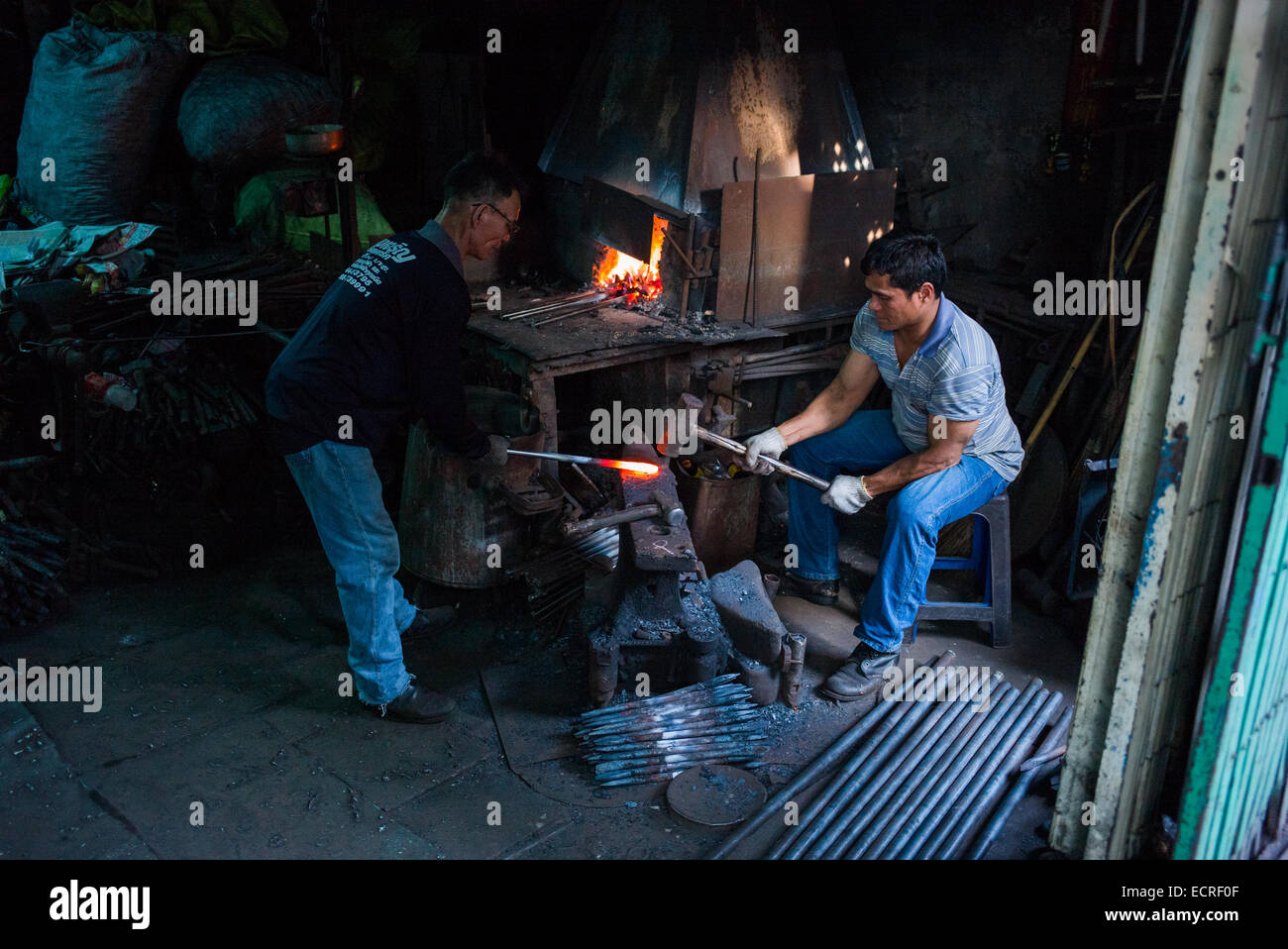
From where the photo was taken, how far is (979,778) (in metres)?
3.88

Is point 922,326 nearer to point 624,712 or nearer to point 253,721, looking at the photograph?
point 624,712

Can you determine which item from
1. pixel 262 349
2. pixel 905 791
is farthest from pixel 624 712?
pixel 262 349

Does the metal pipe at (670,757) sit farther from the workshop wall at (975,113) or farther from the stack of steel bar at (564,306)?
the workshop wall at (975,113)

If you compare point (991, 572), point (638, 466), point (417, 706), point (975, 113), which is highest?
point (975, 113)

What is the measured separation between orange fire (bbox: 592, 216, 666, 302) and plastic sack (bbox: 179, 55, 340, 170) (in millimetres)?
2095

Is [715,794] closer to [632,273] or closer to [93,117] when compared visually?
[632,273]

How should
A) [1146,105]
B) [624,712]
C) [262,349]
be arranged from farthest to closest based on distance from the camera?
1. [262,349]
2. [1146,105]
3. [624,712]

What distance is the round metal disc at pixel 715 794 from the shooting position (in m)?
3.74

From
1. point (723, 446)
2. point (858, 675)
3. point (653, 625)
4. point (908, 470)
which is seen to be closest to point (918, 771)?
point (858, 675)

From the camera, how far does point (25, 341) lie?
5.54m

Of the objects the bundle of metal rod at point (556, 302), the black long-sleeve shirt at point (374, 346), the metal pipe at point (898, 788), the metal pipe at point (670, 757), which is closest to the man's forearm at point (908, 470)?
the metal pipe at point (898, 788)

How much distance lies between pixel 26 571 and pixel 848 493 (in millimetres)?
3902

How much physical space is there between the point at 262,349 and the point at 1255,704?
5.27 meters

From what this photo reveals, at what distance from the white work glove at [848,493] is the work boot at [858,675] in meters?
0.62
